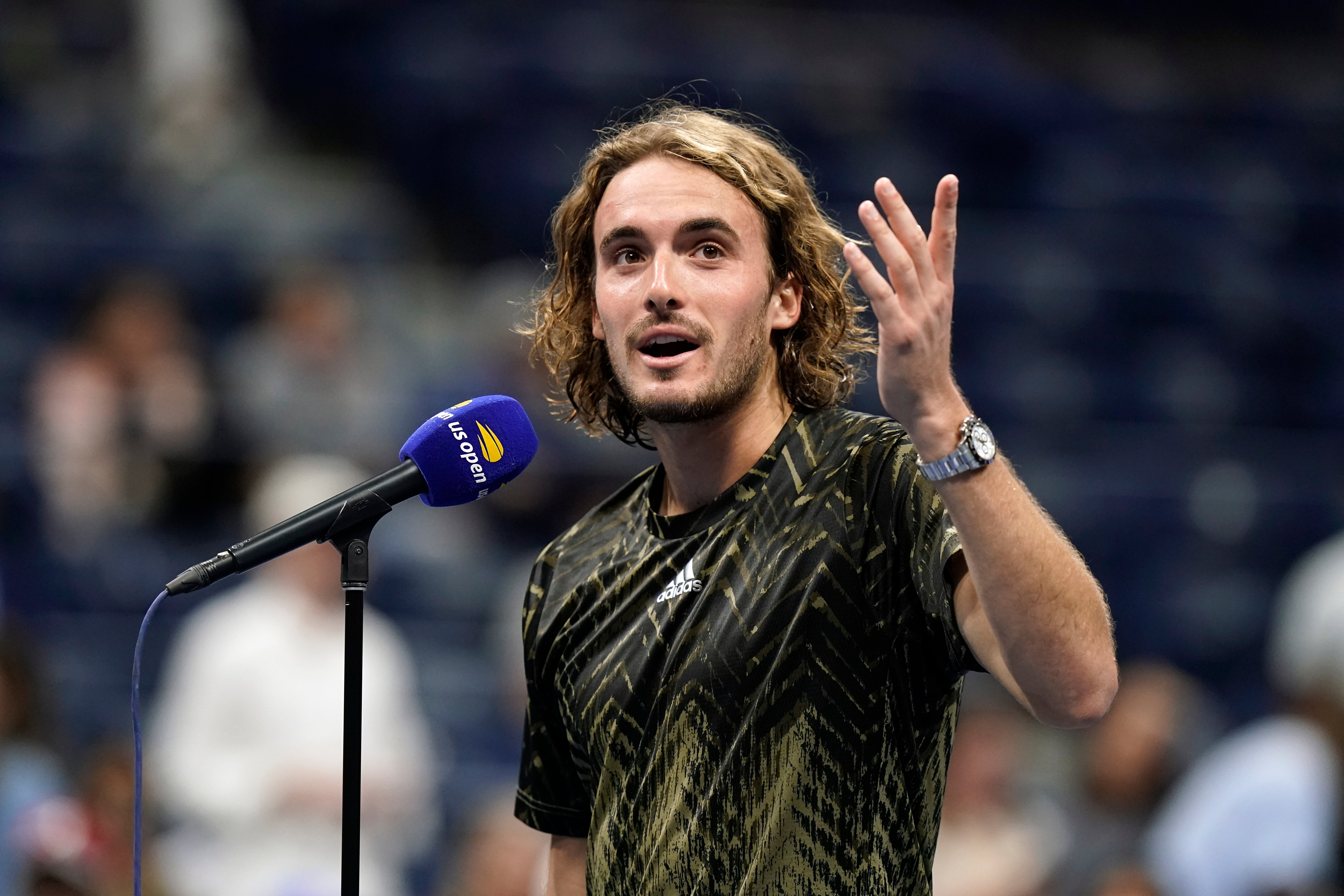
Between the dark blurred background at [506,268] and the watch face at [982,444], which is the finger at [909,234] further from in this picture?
the dark blurred background at [506,268]

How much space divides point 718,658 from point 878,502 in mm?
322

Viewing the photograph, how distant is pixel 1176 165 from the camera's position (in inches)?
362

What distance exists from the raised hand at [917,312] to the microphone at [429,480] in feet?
2.14

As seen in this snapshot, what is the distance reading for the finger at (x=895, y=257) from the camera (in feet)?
6.21

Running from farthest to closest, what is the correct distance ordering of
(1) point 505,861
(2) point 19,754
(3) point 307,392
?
1. (3) point 307,392
2. (2) point 19,754
3. (1) point 505,861

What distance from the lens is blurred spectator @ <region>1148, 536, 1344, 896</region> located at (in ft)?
16.9

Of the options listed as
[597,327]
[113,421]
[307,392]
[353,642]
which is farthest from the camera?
[307,392]

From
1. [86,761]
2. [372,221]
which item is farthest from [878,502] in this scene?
[372,221]

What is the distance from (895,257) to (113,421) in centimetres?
511

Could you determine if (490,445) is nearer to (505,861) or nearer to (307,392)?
(505,861)

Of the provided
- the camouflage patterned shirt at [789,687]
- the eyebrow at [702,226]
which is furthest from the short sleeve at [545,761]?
the eyebrow at [702,226]

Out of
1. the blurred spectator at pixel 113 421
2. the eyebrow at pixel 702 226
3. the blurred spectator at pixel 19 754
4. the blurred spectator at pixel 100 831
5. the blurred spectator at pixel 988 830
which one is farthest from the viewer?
the blurred spectator at pixel 113 421

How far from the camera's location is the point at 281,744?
5273 mm

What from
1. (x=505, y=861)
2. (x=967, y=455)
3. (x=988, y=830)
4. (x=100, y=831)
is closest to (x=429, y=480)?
(x=967, y=455)
